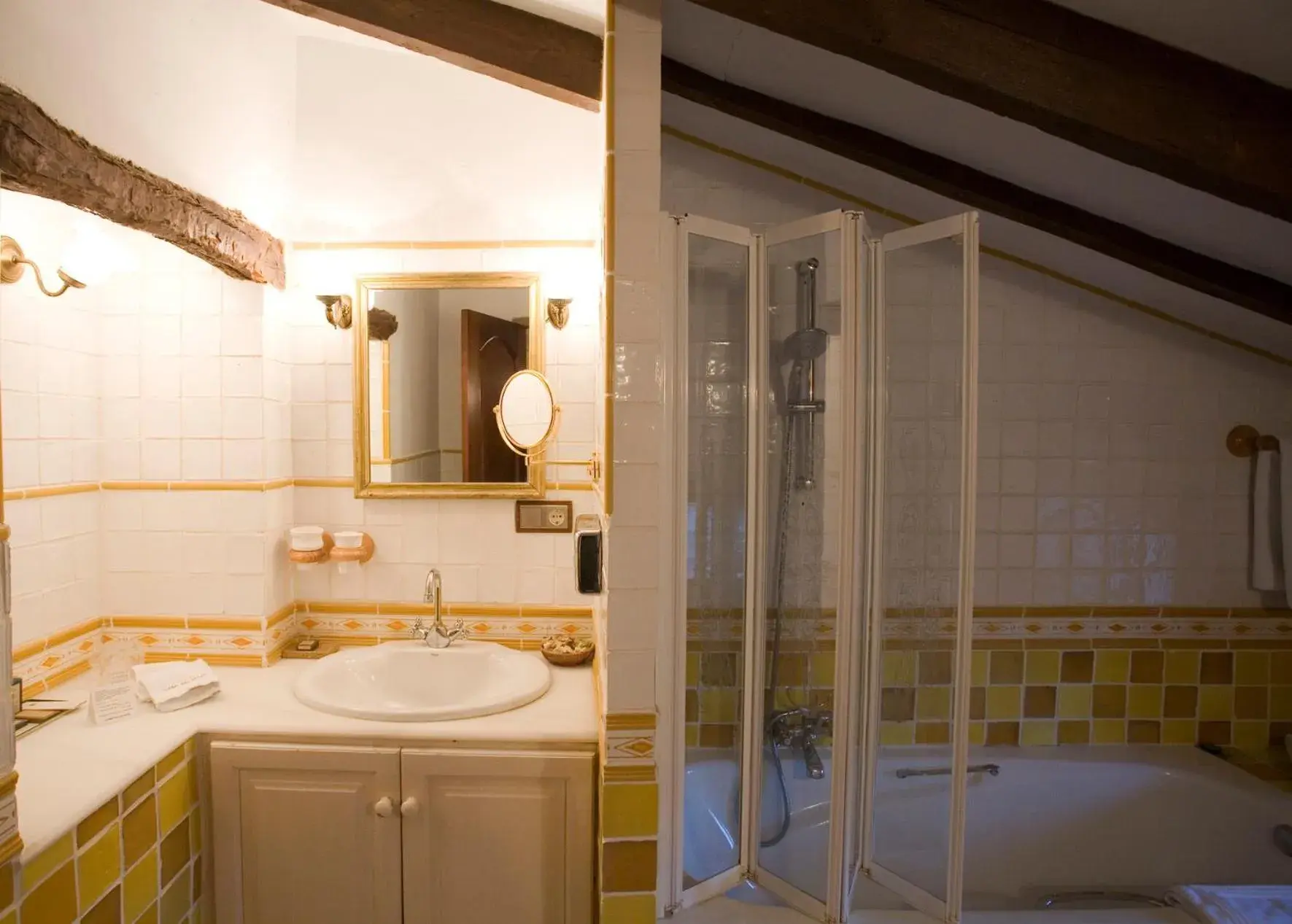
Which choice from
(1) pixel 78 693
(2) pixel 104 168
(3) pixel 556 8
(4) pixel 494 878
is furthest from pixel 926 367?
(1) pixel 78 693

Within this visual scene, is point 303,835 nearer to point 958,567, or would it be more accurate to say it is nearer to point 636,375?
point 636,375

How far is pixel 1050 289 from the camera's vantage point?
1.91 metres

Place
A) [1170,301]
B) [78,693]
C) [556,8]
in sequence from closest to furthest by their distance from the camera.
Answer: [556,8] → [78,693] → [1170,301]

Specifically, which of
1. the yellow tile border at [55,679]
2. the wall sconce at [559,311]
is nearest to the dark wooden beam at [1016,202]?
the wall sconce at [559,311]

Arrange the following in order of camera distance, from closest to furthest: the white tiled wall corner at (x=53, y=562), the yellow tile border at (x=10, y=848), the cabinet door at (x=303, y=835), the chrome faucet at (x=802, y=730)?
the yellow tile border at (x=10, y=848)
the chrome faucet at (x=802, y=730)
the cabinet door at (x=303, y=835)
the white tiled wall corner at (x=53, y=562)

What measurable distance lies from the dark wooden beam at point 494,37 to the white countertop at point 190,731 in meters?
1.46

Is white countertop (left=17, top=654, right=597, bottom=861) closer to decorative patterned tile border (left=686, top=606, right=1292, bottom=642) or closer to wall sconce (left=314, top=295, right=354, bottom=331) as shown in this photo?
wall sconce (left=314, top=295, right=354, bottom=331)

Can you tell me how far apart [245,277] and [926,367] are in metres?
1.74

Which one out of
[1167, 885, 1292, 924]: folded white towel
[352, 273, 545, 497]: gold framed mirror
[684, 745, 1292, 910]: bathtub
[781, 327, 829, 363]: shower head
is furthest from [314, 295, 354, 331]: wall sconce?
[1167, 885, 1292, 924]: folded white towel

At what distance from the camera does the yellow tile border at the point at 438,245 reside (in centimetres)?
198

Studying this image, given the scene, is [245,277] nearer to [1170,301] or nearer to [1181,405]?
[1170,301]

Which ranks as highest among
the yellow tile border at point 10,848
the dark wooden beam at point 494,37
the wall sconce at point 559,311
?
the dark wooden beam at point 494,37

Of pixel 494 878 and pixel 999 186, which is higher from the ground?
pixel 999 186

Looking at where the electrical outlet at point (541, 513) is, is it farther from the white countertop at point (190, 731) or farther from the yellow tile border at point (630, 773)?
the yellow tile border at point (630, 773)
